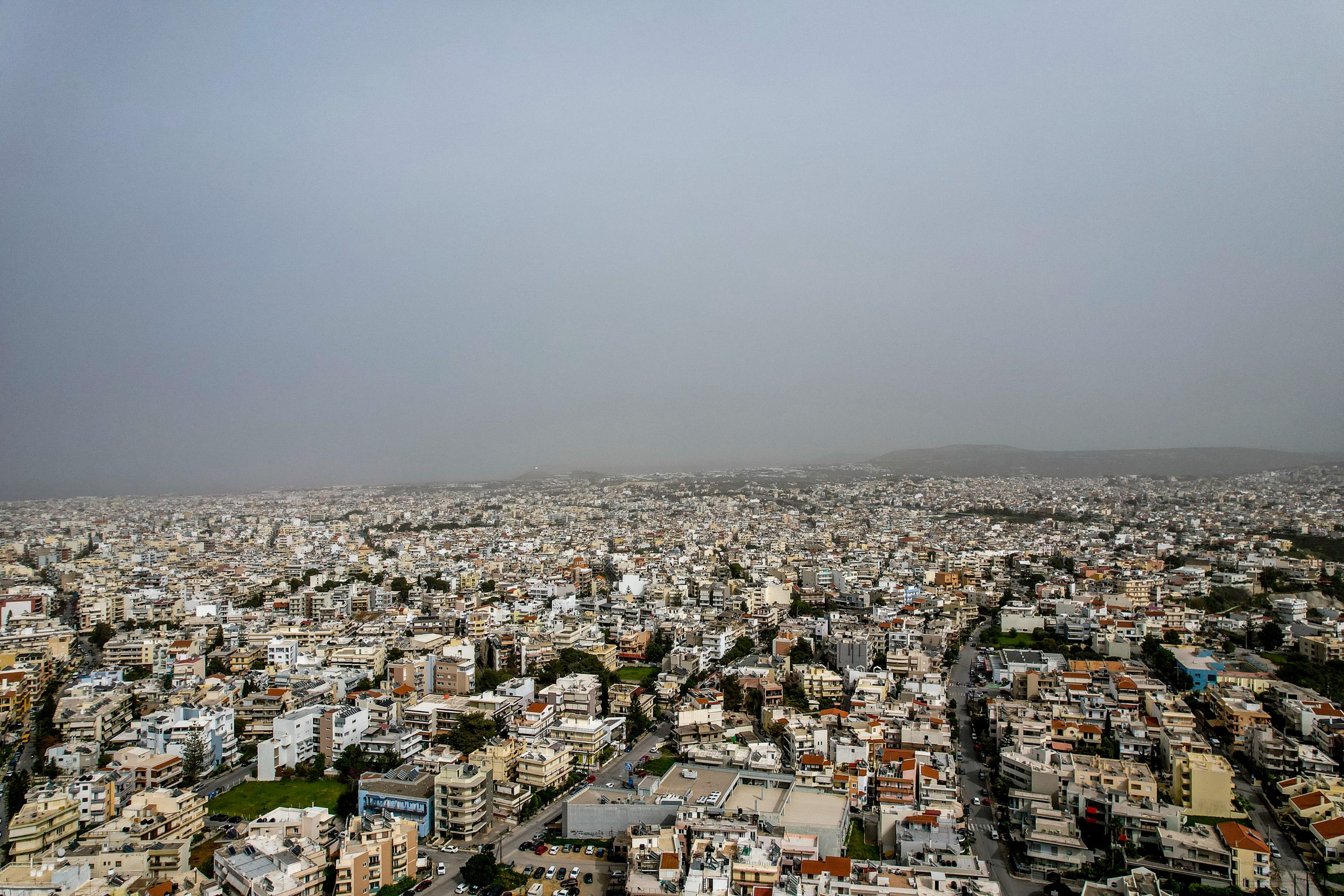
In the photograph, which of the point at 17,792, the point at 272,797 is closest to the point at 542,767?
the point at 272,797

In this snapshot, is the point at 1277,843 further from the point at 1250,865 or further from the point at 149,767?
the point at 149,767

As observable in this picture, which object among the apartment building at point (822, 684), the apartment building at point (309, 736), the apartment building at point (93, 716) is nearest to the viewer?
the apartment building at point (309, 736)

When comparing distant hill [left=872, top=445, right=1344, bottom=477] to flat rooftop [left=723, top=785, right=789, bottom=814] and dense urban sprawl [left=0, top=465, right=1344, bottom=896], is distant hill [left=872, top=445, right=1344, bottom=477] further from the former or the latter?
flat rooftop [left=723, top=785, right=789, bottom=814]

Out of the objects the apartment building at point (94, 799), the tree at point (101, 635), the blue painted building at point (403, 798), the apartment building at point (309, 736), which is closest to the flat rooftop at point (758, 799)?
the blue painted building at point (403, 798)

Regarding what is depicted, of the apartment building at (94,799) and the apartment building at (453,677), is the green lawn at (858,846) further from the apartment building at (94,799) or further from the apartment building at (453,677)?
the apartment building at (94,799)

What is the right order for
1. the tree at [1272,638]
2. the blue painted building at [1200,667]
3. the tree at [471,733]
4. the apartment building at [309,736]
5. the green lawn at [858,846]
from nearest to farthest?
the green lawn at [858,846], the tree at [471,733], the apartment building at [309,736], the blue painted building at [1200,667], the tree at [1272,638]

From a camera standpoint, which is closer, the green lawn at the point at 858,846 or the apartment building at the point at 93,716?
the green lawn at the point at 858,846

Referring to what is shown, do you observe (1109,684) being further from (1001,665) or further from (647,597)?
(647,597)
